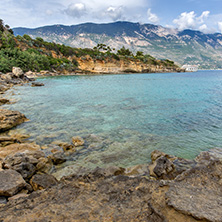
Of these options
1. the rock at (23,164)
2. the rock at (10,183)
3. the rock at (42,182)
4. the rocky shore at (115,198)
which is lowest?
the rock at (23,164)

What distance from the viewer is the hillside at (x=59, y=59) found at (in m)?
62.2

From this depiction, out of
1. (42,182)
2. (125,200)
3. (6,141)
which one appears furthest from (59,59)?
(125,200)

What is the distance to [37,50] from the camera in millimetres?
79312

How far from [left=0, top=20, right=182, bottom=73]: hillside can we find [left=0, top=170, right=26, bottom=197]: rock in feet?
184

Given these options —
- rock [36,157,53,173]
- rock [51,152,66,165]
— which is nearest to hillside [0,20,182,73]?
rock [51,152,66,165]

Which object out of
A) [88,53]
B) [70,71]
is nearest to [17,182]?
[70,71]

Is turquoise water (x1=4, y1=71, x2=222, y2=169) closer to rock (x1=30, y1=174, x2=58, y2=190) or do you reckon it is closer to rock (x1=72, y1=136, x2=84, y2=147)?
rock (x1=72, y1=136, x2=84, y2=147)

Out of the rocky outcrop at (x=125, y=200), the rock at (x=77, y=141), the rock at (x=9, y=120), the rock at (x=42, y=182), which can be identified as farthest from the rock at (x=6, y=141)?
the rocky outcrop at (x=125, y=200)

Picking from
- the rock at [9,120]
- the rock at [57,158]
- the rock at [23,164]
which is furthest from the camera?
the rock at [9,120]

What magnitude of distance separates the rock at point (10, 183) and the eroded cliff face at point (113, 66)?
91269 millimetres

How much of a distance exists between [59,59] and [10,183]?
87667 mm

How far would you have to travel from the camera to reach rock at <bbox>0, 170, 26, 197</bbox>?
14.0 feet

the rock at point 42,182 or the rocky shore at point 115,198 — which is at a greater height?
the rocky shore at point 115,198

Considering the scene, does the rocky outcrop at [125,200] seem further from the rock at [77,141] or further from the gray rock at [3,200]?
the rock at [77,141]
